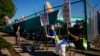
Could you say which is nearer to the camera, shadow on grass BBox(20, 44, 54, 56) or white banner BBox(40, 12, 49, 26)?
white banner BBox(40, 12, 49, 26)

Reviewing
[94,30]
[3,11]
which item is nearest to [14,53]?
[94,30]

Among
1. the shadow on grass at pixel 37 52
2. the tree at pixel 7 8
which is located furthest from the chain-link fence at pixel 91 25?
the tree at pixel 7 8

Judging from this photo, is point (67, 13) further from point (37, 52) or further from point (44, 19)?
point (37, 52)

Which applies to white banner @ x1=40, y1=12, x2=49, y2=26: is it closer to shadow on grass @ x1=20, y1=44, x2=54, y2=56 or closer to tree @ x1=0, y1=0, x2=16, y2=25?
shadow on grass @ x1=20, y1=44, x2=54, y2=56

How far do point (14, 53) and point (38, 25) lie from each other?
6.68 metres

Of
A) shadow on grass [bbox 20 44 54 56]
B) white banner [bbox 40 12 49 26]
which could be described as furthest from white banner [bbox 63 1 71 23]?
shadow on grass [bbox 20 44 54 56]

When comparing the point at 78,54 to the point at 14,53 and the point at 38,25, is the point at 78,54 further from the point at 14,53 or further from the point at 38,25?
the point at 38,25

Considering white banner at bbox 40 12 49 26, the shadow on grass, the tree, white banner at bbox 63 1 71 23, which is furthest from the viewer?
the tree

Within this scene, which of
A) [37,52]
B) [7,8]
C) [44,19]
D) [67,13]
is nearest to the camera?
[67,13]

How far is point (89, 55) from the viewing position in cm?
1269

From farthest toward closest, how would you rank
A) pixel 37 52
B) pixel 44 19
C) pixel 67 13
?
1. pixel 37 52
2. pixel 44 19
3. pixel 67 13

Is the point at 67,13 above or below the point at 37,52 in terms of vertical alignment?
above

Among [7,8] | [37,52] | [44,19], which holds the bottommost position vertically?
[37,52]

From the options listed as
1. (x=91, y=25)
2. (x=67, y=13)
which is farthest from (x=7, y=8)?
(x=67, y=13)
